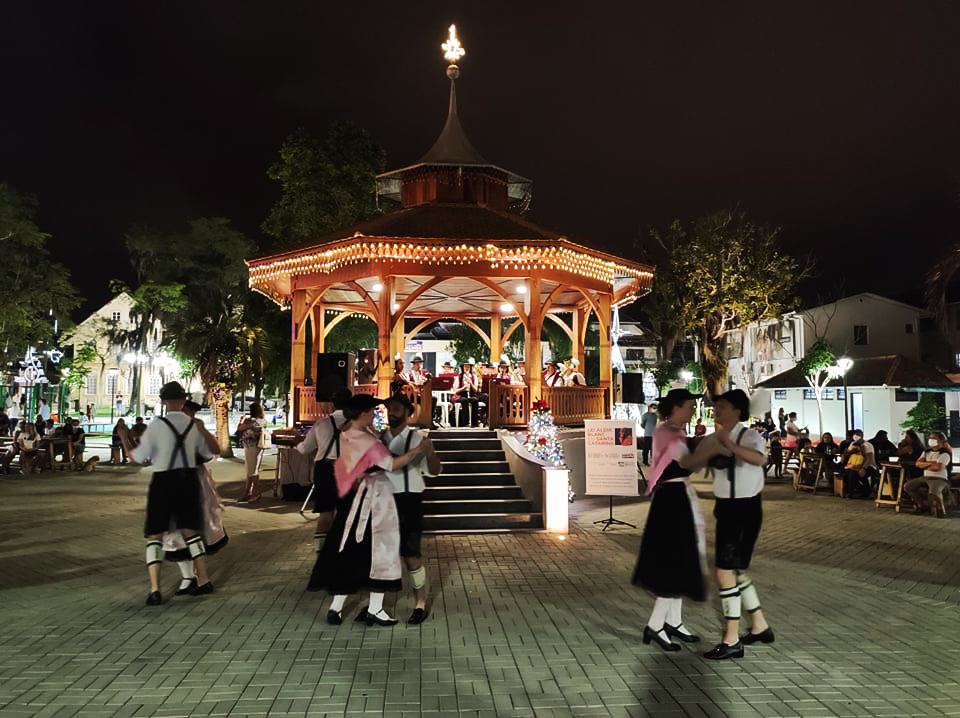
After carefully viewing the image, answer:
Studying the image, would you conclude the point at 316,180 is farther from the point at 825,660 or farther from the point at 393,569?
the point at 825,660

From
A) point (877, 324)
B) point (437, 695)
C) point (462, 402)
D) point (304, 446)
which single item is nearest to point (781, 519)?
point (462, 402)

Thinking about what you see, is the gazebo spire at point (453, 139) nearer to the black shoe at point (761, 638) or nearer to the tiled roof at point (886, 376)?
the tiled roof at point (886, 376)

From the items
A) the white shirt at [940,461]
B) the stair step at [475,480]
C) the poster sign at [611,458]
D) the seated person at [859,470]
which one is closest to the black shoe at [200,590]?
the stair step at [475,480]

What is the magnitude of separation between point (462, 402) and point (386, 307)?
2.71m

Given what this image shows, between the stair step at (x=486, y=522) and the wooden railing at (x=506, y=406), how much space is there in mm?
3104

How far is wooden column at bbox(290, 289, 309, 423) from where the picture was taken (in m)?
15.5

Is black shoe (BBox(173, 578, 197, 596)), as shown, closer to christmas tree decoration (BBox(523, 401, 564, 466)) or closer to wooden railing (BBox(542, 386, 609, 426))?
christmas tree decoration (BBox(523, 401, 564, 466))

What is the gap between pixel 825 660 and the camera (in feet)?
16.0

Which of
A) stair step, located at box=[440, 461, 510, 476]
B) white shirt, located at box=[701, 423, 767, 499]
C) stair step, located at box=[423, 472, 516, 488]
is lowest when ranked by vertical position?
stair step, located at box=[423, 472, 516, 488]

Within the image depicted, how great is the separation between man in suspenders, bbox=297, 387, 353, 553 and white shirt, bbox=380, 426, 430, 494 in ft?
2.19

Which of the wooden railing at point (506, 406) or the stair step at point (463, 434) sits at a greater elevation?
the wooden railing at point (506, 406)

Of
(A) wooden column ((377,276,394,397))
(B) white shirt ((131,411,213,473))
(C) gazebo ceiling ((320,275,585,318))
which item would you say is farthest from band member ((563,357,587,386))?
(B) white shirt ((131,411,213,473))

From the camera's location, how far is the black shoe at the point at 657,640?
16.5ft

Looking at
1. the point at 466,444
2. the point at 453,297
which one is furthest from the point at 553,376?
the point at 453,297
